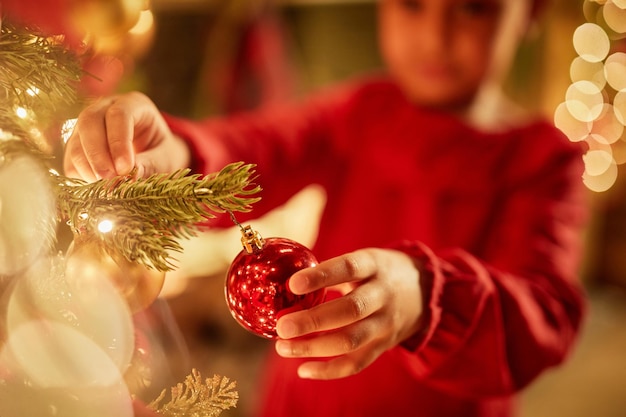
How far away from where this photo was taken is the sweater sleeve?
1.33 feet

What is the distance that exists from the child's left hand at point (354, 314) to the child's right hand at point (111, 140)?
0.41ft

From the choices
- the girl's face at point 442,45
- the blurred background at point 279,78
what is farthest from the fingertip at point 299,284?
the blurred background at point 279,78

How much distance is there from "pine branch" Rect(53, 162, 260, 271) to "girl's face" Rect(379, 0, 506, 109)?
0.37 m

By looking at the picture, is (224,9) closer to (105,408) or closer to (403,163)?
(403,163)

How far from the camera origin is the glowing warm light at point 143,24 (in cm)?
60

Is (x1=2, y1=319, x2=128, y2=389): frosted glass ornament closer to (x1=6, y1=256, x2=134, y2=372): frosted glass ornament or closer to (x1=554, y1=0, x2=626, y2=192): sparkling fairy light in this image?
(x1=6, y1=256, x2=134, y2=372): frosted glass ornament

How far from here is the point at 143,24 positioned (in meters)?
0.65

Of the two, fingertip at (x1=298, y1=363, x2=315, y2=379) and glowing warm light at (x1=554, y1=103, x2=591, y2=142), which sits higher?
fingertip at (x1=298, y1=363, x2=315, y2=379)

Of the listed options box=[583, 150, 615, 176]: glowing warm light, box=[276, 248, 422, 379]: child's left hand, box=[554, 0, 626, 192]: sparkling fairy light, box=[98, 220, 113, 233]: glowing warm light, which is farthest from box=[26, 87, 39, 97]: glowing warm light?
box=[583, 150, 615, 176]: glowing warm light

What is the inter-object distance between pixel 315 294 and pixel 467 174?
353 mm

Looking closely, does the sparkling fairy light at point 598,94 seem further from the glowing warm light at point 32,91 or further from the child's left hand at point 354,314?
the glowing warm light at point 32,91

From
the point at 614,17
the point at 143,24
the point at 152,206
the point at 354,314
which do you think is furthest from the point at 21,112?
the point at 614,17

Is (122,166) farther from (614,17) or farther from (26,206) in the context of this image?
(614,17)

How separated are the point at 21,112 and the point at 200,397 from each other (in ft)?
0.69
